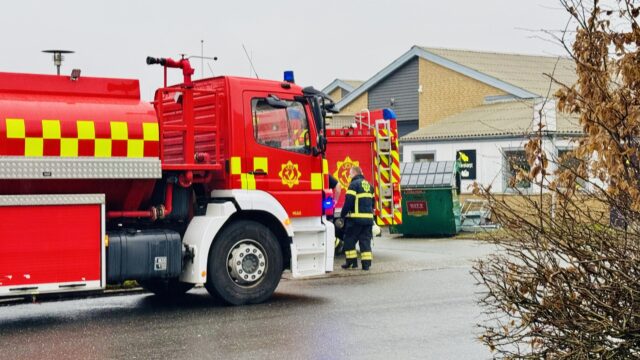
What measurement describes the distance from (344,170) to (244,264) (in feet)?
21.2

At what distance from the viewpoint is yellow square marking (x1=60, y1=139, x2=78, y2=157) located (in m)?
10.0

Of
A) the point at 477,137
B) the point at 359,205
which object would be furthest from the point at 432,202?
the point at 477,137

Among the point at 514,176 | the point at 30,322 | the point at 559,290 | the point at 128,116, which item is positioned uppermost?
the point at 128,116

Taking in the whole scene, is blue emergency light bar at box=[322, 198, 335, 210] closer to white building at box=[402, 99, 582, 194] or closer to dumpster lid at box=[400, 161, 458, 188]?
dumpster lid at box=[400, 161, 458, 188]

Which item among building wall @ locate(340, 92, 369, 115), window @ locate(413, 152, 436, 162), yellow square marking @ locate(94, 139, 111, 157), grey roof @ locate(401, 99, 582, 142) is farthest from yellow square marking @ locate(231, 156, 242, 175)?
building wall @ locate(340, 92, 369, 115)

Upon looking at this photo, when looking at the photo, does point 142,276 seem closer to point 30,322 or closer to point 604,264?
point 30,322

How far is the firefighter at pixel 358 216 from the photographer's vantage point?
15.3m

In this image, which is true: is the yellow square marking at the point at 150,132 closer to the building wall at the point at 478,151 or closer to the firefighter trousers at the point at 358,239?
the firefighter trousers at the point at 358,239

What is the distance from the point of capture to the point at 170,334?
31.0 ft

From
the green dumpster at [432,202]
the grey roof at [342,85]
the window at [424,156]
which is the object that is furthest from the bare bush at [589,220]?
the grey roof at [342,85]

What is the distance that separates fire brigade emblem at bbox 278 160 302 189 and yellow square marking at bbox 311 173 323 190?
225mm

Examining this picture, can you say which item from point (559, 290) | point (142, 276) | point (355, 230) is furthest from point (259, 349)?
point (355, 230)

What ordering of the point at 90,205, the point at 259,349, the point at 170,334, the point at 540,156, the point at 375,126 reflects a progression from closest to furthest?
the point at 540,156 < the point at 259,349 < the point at 170,334 < the point at 90,205 < the point at 375,126

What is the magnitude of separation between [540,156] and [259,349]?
Result: 13.4 feet
